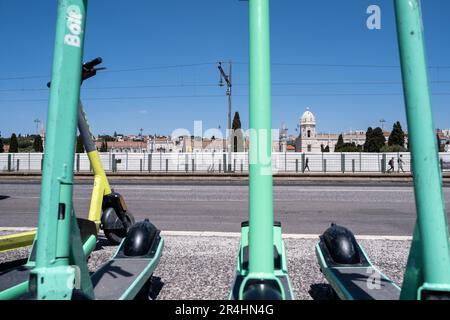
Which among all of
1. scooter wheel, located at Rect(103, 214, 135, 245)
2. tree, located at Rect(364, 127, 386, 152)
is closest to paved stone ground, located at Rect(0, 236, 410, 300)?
scooter wheel, located at Rect(103, 214, 135, 245)

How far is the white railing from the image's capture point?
32656 millimetres

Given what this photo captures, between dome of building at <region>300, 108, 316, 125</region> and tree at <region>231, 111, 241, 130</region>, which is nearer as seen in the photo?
tree at <region>231, 111, 241, 130</region>

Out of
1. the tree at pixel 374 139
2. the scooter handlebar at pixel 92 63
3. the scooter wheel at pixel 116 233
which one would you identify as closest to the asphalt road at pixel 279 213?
the scooter wheel at pixel 116 233

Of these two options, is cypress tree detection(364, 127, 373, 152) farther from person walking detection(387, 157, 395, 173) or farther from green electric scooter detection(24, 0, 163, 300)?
green electric scooter detection(24, 0, 163, 300)

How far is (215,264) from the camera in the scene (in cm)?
386

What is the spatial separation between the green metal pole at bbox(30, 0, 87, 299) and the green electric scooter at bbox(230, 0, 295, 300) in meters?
0.69

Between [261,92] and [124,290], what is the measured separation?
1.51m

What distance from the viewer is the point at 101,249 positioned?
14.9 feet

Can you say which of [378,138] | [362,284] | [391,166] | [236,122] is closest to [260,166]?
[362,284]

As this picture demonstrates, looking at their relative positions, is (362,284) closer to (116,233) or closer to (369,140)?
(116,233)

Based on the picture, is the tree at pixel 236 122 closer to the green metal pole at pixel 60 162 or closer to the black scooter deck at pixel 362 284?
the black scooter deck at pixel 362 284

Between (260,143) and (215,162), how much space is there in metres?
31.4

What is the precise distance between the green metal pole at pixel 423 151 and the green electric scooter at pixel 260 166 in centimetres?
48
